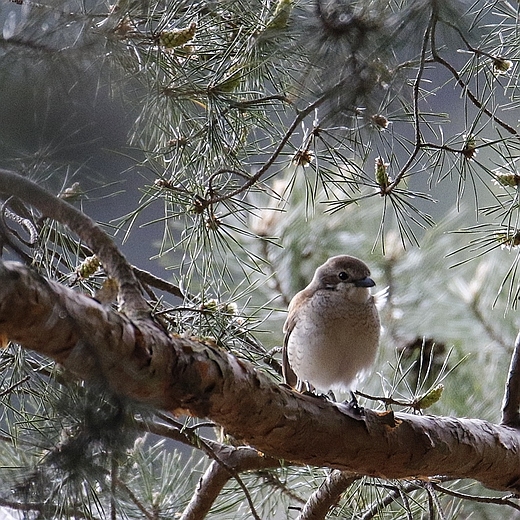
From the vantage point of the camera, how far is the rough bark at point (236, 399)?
0.93 m

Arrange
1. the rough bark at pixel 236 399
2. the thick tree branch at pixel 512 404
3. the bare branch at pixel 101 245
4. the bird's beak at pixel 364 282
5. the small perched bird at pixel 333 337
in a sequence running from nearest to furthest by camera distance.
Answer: the rough bark at pixel 236 399, the bare branch at pixel 101 245, the thick tree branch at pixel 512 404, the small perched bird at pixel 333 337, the bird's beak at pixel 364 282

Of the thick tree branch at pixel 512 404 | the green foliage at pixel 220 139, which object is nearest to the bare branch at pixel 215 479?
the green foliage at pixel 220 139

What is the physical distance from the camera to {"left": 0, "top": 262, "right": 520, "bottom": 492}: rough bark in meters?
0.93

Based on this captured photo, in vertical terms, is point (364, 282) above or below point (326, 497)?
above

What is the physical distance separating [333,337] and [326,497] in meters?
0.50

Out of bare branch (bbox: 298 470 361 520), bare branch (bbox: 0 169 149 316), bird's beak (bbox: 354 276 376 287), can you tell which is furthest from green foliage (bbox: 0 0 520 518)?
bird's beak (bbox: 354 276 376 287)

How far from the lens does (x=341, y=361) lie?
2.21m

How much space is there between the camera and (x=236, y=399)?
4.21 feet

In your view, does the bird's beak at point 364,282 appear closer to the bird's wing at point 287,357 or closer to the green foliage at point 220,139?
the bird's wing at point 287,357

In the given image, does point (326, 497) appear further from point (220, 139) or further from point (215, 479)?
point (220, 139)

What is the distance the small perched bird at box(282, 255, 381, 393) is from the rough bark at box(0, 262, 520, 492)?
51 centimetres

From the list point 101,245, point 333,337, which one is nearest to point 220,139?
point 101,245

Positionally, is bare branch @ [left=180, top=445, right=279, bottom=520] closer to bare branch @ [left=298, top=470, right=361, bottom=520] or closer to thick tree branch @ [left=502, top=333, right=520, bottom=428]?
bare branch @ [left=298, top=470, right=361, bottom=520]

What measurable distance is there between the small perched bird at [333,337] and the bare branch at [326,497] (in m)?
0.39
